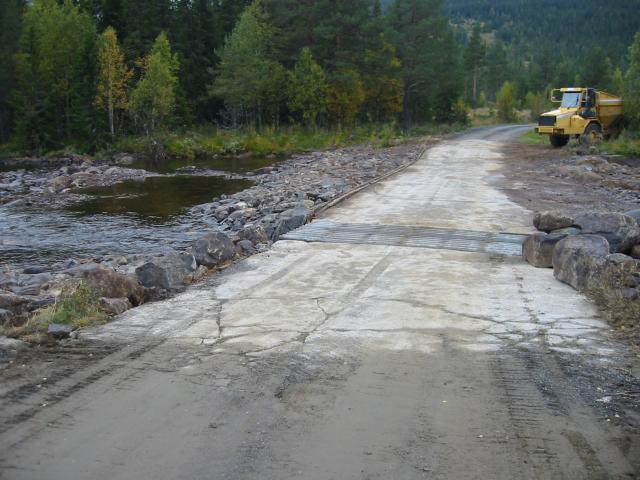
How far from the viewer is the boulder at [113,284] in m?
7.64

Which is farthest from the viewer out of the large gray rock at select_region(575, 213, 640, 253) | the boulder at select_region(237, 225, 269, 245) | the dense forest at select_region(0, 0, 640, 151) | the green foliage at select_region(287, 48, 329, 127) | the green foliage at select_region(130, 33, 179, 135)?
the green foliage at select_region(287, 48, 329, 127)

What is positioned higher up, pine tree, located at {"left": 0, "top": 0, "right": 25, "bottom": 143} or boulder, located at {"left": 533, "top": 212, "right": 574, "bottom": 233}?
pine tree, located at {"left": 0, "top": 0, "right": 25, "bottom": 143}

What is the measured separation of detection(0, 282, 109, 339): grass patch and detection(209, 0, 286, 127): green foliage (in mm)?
40547

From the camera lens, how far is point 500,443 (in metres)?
4.30

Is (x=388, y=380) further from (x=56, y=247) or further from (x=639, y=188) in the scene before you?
(x=639, y=188)

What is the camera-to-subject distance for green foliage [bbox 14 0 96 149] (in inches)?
1720

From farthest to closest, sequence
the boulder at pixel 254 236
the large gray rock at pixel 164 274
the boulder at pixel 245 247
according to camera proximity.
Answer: the boulder at pixel 254 236, the boulder at pixel 245 247, the large gray rock at pixel 164 274

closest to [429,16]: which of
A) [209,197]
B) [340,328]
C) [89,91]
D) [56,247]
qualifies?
[89,91]

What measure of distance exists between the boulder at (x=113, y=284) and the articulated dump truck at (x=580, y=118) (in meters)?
25.3

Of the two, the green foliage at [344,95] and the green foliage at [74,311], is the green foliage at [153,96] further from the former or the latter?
the green foliage at [74,311]

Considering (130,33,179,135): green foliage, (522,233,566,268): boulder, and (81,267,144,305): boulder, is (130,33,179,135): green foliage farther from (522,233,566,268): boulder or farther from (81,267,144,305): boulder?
(522,233,566,268): boulder

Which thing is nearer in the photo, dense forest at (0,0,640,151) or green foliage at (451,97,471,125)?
dense forest at (0,0,640,151)

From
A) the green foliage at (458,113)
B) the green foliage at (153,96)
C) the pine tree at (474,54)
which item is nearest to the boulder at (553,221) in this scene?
the green foliage at (153,96)

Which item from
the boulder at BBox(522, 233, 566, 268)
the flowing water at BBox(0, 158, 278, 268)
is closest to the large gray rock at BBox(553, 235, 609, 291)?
the boulder at BBox(522, 233, 566, 268)
